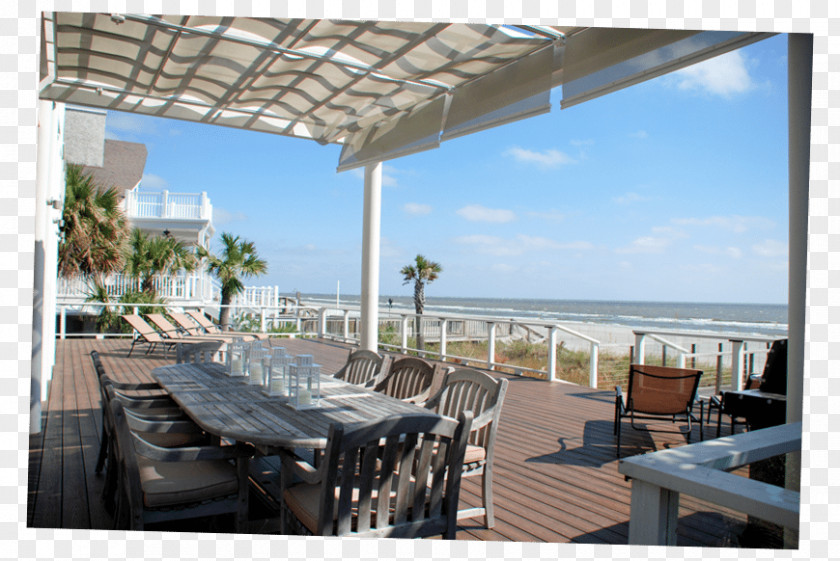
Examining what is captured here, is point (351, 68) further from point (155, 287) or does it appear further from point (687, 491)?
point (155, 287)

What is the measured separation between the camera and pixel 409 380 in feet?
12.2

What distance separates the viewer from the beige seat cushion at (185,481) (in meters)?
2.24

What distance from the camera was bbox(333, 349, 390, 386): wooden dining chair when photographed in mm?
3920

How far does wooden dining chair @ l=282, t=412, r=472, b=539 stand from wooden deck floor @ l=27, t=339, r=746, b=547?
2.13 feet

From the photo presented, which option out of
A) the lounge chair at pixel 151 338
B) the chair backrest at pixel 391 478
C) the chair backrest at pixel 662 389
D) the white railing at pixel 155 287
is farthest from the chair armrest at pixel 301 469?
the white railing at pixel 155 287

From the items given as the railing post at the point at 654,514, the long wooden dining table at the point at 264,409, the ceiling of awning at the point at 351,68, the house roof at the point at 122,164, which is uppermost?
the house roof at the point at 122,164

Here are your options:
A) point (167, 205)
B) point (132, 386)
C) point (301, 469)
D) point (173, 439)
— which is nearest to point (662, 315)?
point (167, 205)

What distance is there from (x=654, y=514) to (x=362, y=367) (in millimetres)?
3074

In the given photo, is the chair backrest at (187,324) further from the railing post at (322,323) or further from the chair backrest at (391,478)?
the chair backrest at (391,478)

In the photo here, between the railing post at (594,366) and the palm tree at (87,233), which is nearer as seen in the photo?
the railing post at (594,366)

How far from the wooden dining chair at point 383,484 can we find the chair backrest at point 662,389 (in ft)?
9.00

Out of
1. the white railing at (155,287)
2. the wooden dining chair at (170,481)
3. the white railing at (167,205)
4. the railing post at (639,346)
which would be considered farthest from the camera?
the white railing at (167,205)

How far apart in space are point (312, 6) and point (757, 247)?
43645 millimetres

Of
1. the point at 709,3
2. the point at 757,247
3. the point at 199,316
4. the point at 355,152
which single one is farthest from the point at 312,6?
the point at 757,247
